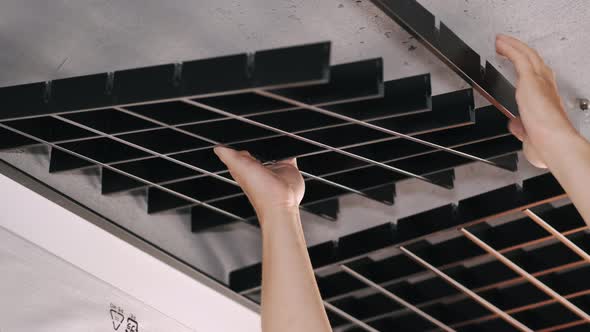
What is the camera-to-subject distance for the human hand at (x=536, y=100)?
1163 mm

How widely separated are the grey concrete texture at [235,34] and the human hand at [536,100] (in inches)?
19.2

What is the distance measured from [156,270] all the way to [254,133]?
62 centimetres

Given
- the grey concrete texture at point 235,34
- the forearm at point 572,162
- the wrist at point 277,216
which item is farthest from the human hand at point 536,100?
the grey concrete texture at point 235,34

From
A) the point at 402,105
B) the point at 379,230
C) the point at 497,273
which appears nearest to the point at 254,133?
the point at 402,105

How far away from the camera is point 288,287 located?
105 cm

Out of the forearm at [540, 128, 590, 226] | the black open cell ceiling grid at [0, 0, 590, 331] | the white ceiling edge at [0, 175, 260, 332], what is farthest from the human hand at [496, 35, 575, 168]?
the white ceiling edge at [0, 175, 260, 332]

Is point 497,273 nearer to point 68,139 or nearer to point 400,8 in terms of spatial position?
point 400,8

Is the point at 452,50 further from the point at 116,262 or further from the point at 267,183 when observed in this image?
the point at 116,262

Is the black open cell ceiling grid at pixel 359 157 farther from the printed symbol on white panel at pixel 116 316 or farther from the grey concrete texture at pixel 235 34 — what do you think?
the printed symbol on white panel at pixel 116 316

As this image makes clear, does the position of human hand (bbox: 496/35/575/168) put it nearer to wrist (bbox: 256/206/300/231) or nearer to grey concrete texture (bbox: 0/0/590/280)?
wrist (bbox: 256/206/300/231)

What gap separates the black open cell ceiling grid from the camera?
1501 mm

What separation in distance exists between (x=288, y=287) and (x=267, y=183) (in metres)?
0.24

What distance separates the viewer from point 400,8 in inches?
63.9

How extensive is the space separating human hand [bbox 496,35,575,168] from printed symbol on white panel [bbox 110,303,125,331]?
108 centimetres
